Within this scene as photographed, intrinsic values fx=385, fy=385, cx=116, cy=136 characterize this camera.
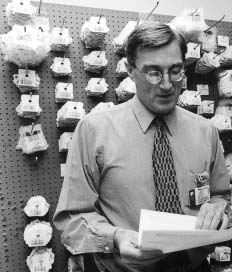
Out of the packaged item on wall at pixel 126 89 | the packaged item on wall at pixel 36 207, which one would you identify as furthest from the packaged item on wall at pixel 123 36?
the packaged item on wall at pixel 36 207

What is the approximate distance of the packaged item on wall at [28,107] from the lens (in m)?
1.93

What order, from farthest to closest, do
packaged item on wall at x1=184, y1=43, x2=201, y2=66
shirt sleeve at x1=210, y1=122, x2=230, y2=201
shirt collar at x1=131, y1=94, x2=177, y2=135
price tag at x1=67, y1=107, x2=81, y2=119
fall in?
packaged item on wall at x1=184, y1=43, x2=201, y2=66
price tag at x1=67, y1=107, x2=81, y2=119
shirt sleeve at x1=210, y1=122, x2=230, y2=201
shirt collar at x1=131, y1=94, x2=177, y2=135

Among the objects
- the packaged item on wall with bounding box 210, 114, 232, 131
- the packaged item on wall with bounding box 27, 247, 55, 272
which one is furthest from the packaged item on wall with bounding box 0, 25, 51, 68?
the packaged item on wall with bounding box 210, 114, 232, 131

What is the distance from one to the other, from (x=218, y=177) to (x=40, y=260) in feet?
3.24

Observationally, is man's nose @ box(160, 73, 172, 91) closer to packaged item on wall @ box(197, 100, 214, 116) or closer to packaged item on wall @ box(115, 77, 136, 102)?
packaged item on wall @ box(115, 77, 136, 102)

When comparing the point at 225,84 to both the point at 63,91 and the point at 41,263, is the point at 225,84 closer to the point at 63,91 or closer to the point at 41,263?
the point at 63,91

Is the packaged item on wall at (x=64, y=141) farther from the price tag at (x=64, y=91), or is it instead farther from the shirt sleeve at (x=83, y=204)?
the shirt sleeve at (x=83, y=204)

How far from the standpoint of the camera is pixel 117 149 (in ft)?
4.58

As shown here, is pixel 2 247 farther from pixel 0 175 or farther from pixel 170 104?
pixel 170 104

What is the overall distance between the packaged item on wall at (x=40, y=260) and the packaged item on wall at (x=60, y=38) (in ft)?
3.51

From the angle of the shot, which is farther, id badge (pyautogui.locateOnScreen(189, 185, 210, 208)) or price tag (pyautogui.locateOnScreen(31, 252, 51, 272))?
price tag (pyautogui.locateOnScreen(31, 252, 51, 272))

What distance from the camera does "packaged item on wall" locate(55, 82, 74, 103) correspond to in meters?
2.04

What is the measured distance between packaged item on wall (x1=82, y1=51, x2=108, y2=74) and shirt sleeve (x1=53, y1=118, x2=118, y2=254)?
753 mm

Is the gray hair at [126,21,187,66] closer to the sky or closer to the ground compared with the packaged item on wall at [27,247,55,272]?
closer to the sky
